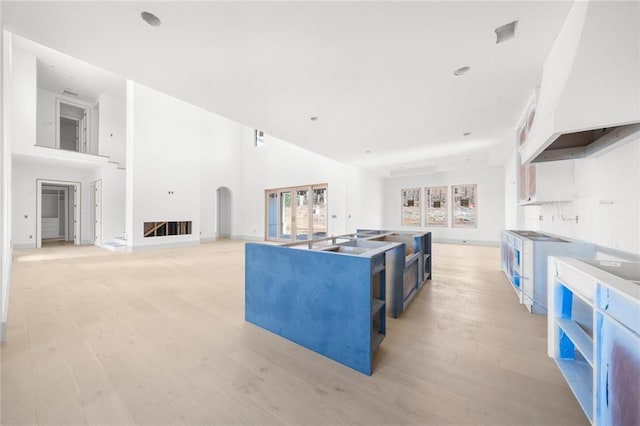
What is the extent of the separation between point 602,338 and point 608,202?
194 cm

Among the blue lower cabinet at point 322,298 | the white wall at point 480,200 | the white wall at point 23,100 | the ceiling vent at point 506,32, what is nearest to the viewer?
the blue lower cabinet at point 322,298

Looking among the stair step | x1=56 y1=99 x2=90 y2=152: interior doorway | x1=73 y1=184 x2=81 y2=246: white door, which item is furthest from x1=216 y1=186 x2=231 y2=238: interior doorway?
x1=56 y1=99 x2=90 y2=152: interior doorway

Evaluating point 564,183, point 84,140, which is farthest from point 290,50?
point 84,140

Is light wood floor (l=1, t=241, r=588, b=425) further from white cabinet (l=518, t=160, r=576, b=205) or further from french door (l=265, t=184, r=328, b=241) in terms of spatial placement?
french door (l=265, t=184, r=328, b=241)

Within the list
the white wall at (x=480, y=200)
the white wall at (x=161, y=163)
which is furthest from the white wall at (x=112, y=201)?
the white wall at (x=480, y=200)

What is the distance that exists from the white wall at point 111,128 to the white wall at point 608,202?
12.6 metres

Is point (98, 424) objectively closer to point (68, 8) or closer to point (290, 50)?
point (68, 8)

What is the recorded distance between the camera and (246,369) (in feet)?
6.12

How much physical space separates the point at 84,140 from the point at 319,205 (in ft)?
31.8

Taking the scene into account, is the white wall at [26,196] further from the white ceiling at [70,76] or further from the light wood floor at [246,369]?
the light wood floor at [246,369]

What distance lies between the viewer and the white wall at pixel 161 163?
758 centimetres

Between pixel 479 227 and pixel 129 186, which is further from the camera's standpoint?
pixel 479 227

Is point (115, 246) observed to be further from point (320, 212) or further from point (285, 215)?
point (320, 212)

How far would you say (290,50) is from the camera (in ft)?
8.16
